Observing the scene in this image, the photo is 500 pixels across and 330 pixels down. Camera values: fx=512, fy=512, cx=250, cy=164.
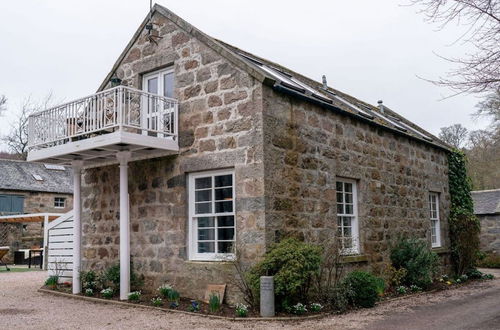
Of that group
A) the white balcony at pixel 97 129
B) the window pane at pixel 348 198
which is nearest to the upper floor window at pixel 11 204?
the white balcony at pixel 97 129

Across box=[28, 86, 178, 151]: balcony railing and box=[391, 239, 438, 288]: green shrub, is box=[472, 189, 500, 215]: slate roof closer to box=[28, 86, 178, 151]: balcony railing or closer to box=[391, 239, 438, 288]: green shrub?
box=[391, 239, 438, 288]: green shrub

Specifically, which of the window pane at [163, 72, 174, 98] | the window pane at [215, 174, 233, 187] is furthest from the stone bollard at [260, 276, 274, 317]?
the window pane at [163, 72, 174, 98]

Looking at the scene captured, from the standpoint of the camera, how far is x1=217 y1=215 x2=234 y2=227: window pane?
32.6 ft

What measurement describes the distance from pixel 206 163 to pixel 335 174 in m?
2.90

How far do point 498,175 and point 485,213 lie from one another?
27.0 feet

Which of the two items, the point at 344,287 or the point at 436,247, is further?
the point at 436,247

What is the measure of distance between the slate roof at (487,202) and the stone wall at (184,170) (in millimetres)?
15540

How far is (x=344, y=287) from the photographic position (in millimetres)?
9398

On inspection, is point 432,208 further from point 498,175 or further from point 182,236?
point 498,175

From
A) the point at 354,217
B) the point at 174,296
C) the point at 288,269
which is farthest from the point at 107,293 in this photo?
the point at 354,217

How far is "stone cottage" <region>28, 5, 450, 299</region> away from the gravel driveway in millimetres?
1202

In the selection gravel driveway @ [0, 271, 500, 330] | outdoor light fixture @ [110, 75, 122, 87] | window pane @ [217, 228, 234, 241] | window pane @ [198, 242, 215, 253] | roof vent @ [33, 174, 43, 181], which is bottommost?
gravel driveway @ [0, 271, 500, 330]

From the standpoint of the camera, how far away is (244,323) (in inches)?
321

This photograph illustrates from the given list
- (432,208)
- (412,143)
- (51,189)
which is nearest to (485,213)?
(432,208)
